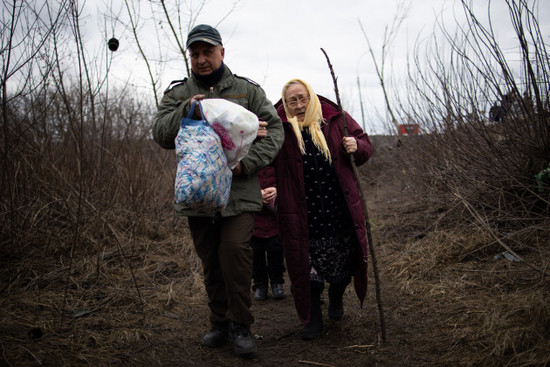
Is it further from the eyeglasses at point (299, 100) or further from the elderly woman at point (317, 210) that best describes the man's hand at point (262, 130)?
the eyeglasses at point (299, 100)

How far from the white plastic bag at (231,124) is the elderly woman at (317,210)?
24.4 inches

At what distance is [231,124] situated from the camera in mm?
2352

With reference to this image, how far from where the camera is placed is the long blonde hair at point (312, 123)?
295 cm

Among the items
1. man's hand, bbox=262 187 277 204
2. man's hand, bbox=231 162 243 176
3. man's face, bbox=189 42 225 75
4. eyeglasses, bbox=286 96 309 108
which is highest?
man's face, bbox=189 42 225 75

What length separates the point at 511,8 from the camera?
332 centimetres

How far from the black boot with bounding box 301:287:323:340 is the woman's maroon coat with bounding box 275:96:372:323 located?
114 millimetres

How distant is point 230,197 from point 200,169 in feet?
1.52

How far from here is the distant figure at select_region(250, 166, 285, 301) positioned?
13.6ft

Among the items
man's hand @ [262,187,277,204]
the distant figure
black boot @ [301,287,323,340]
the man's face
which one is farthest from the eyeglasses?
black boot @ [301,287,323,340]

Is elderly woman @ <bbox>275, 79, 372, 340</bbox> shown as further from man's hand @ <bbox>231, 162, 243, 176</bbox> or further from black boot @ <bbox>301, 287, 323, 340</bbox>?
man's hand @ <bbox>231, 162, 243, 176</bbox>

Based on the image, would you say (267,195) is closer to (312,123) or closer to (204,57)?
(312,123)

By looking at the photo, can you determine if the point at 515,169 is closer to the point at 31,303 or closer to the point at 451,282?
the point at 451,282

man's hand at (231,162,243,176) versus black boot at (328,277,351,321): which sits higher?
man's hand at (231,162,243,176)

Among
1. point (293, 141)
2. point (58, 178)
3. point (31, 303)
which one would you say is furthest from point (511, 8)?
point (58, 178)
